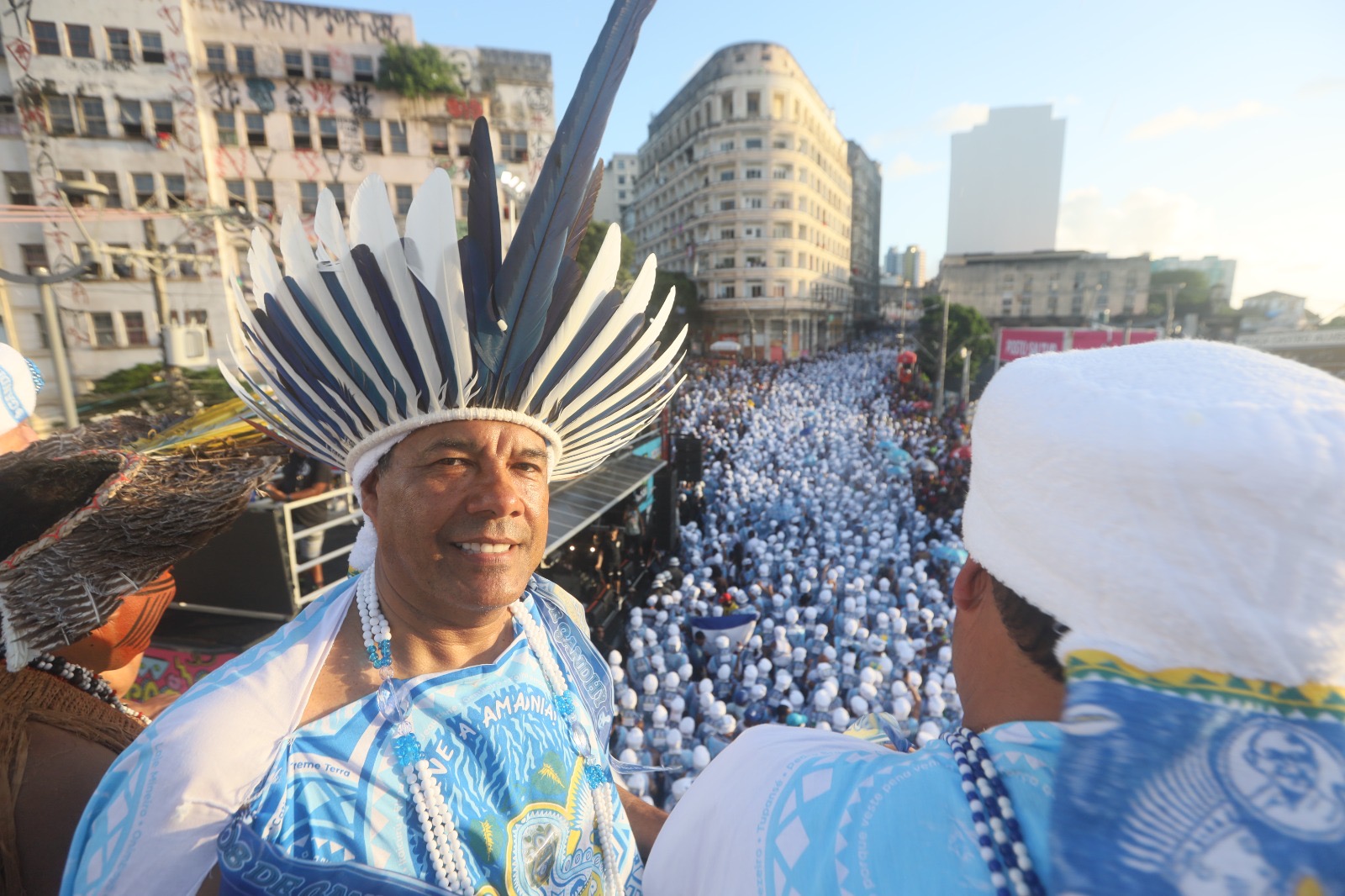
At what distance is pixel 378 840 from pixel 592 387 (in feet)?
3.79

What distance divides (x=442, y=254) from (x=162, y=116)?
87.4 ft

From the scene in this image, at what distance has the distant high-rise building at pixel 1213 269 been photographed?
168 ft

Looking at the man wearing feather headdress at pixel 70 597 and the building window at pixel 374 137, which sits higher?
the building window at pixel 374 137

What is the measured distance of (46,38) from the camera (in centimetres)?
1839

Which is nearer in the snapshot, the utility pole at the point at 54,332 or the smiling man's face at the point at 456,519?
the smiling man's face at the point at 456,519

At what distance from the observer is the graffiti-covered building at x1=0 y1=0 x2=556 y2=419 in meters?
18.5

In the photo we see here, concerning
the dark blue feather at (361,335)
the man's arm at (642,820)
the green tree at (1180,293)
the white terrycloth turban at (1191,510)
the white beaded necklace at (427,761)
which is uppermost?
the green tree at (1180,293)

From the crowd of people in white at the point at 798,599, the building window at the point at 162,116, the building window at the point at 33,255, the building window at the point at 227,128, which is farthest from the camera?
the building window at the point at 227,128

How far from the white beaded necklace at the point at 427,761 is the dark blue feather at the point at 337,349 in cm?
47

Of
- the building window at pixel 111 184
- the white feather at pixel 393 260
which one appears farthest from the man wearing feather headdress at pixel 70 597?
the building window at pixel 111 184

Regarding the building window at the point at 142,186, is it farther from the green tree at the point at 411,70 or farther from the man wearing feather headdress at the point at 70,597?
the man wearing feather headdress at the point at 70,597

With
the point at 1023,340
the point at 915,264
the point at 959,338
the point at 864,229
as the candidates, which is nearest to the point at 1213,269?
the point at 864,229

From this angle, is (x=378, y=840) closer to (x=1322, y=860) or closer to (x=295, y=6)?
(x=1322, y=860)

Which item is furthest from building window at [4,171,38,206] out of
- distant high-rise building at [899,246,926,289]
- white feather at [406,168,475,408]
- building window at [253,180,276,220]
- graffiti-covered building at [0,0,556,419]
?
distant high-rise building at [899,246,926,289]
